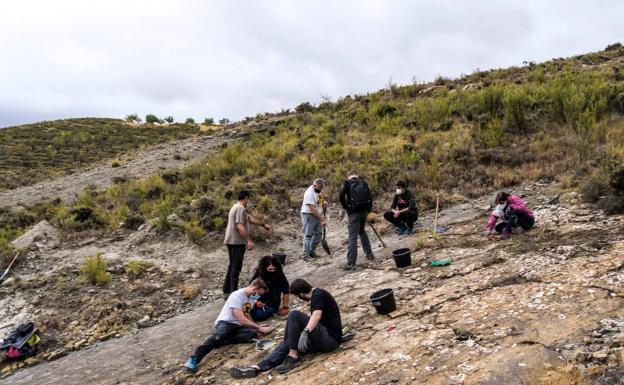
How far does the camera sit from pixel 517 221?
7.81m

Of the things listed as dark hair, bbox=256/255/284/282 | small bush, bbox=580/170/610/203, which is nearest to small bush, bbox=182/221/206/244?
dark hair, bbox=256/255/284/282

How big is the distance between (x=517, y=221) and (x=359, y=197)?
8.66 feet

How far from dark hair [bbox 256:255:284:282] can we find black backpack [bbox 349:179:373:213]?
2060 millimetres

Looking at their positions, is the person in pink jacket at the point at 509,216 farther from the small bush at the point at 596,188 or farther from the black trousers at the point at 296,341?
the black trousers at the point at 296,341

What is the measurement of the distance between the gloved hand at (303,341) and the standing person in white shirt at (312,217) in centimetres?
416

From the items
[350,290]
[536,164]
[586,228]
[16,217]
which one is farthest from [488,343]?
[16,217]

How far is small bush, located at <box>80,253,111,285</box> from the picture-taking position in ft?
29.0

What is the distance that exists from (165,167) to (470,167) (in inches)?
475

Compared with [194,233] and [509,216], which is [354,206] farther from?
[194,233]

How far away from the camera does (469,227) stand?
918cm

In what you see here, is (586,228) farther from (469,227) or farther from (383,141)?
(383,141)

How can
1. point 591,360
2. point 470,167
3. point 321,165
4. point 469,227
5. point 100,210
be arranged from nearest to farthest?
1. point 591,360
2. point 469,227
3. point 470,167
4. point 100,210
5. point 321,165

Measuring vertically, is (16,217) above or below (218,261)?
above

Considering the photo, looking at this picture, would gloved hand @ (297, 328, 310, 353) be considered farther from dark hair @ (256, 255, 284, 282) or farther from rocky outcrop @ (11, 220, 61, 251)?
rocky outcrop @ (11, 220, 61, 251)
